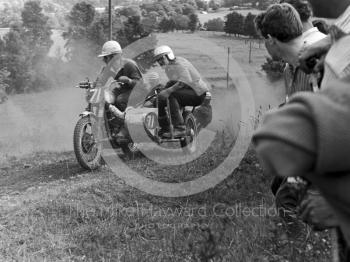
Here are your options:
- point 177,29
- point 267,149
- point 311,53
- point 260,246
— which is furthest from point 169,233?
point 177,29

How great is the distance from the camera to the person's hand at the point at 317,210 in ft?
5.65

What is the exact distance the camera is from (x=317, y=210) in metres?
1.78

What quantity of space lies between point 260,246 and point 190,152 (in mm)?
4548

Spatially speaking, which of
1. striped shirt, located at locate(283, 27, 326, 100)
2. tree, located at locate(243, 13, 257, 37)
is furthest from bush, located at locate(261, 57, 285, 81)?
striped shirt, located at locate(283, 27, 326, 100)

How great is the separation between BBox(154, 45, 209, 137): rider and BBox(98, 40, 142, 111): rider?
16.5 inches

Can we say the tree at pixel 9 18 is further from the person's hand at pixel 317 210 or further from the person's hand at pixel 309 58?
the person's hand at pixel 317 210

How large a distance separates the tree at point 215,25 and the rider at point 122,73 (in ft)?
13.1

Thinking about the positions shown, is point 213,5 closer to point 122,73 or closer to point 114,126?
point 122,73

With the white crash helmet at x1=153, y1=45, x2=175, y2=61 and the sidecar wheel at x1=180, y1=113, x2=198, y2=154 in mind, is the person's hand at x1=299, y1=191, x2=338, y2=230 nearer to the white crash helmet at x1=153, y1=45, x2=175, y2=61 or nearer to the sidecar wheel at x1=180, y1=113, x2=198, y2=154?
the sidecar wheel at x1=180, y1=113, x2=198, y2=154

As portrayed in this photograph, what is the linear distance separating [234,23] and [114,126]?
4709 millimetres

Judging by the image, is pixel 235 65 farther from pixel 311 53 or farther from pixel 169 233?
pixel 311 53

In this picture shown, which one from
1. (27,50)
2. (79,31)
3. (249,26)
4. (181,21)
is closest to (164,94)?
(249,26)

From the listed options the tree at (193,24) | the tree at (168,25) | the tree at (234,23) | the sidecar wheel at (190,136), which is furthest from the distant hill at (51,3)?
the sidecar wheel at (190,136)

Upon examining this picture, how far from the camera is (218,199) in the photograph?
18.4 feet
